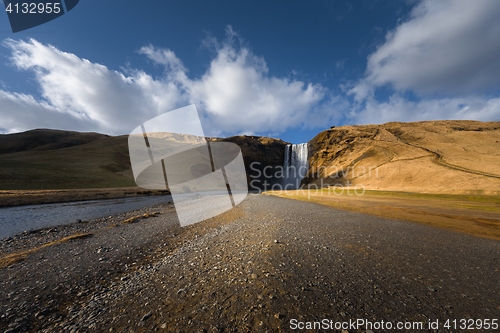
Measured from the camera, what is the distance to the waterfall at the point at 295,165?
321 ft

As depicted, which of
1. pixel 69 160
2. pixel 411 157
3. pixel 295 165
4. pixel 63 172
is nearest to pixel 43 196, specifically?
pixel 63 172

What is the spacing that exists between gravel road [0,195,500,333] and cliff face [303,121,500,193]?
42.8m

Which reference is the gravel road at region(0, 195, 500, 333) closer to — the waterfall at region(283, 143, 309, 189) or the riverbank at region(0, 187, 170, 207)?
the riverbank at region(0, 187, 170, 207)

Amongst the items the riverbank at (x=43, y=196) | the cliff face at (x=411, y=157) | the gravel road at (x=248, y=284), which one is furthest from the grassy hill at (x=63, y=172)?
the cliff face at (x=411, y=157)

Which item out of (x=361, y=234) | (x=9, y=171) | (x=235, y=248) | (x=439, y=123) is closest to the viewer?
(x=235, y=248)

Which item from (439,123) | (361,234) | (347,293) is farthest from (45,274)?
(439,123)

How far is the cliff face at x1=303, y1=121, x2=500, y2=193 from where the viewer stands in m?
42.4

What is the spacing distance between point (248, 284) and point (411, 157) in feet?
244

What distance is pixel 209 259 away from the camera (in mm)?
8367

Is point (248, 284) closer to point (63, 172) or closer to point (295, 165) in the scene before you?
point (63, 172)

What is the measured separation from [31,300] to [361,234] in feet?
50.5

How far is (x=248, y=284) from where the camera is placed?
6082 millimetres

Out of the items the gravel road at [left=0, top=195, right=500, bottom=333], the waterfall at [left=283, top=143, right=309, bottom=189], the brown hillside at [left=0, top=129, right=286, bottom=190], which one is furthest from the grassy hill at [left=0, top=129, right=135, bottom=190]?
the waterfall at [left=283, top=143, right=309, bottom=189]

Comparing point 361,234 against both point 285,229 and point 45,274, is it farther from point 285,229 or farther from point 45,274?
point 45,274
